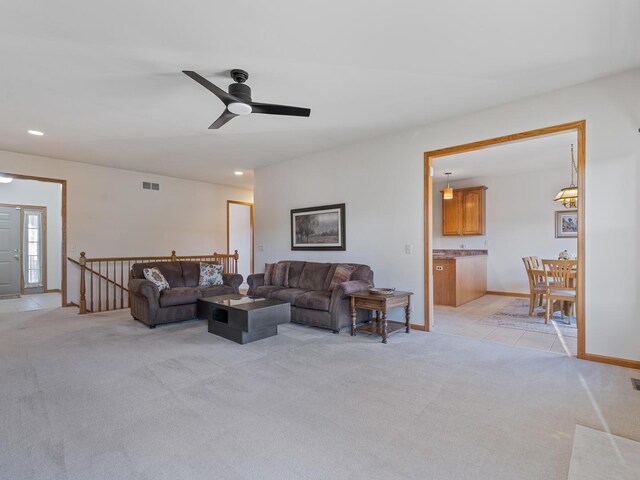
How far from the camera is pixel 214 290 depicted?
205 inches

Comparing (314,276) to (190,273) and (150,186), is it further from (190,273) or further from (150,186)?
(150,186)

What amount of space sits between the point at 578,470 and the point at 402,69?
3072 millimetres

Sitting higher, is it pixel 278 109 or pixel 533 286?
pixel 278 109

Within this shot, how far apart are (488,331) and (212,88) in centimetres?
425

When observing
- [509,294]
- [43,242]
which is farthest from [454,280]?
[43,242]

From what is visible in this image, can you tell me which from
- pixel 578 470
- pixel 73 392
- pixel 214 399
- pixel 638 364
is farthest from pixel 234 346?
pixel 638 364

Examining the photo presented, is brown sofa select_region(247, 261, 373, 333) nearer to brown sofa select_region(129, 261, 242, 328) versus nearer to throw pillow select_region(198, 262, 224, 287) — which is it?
throw pillow select_region(198, 262, 224, 287)

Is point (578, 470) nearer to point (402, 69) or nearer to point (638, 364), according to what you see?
point (638, 364)

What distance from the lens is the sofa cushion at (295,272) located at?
17.3ft

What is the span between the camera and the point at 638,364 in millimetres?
2947

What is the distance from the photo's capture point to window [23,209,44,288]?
7.93 m

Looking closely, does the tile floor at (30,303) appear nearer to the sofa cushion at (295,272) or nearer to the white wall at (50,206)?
the white wall at (50,206)

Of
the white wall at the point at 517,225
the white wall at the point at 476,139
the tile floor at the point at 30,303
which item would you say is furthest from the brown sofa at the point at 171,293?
the white wall at the point at 517,225

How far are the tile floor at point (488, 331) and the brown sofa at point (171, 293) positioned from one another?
3449 mm
